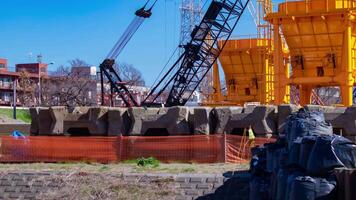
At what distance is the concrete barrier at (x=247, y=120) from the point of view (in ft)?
68.0

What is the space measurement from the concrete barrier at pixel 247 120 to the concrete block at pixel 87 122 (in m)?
4.01

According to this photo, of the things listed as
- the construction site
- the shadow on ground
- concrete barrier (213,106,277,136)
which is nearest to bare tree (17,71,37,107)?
the construction site

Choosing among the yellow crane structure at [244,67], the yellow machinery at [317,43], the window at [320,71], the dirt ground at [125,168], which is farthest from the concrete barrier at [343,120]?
the yellow crane structure at [244,67]

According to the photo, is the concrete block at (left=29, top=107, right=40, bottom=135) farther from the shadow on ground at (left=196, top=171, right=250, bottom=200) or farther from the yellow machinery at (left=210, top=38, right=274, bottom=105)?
the yellow machinery at (left=210, top=38, right=274, bottom=105)

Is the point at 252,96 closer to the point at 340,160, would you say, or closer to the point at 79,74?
the point at 340,160

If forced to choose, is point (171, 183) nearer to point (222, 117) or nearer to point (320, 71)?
point (222, 117)

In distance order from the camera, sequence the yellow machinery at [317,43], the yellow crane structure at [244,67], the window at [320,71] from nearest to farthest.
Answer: the yellow machinery at [317,43] < the window at [320,71] < the yellow crane structure at [244,67]

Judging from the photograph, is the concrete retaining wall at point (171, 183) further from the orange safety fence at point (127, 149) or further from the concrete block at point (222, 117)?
the concrete block at point (222, 117)

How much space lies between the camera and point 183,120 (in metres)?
21.0

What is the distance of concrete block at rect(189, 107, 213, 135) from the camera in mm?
20688

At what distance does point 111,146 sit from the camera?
20484mm

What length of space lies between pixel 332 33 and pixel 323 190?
2408 cm

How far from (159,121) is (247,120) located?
298 cm

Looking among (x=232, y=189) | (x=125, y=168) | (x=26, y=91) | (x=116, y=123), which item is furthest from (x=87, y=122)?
(x=26, y=91)
